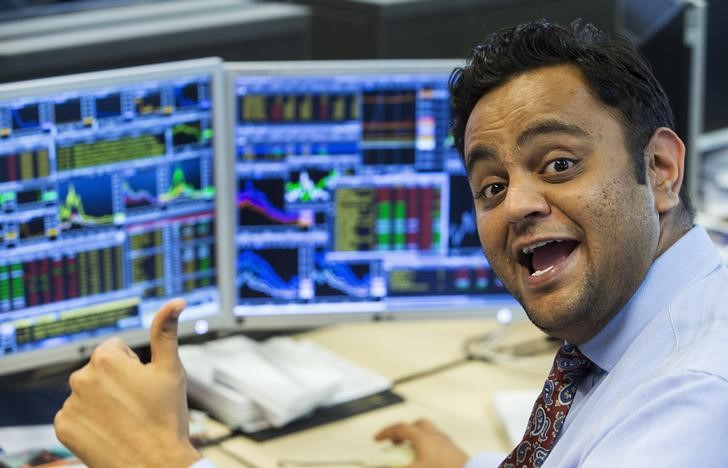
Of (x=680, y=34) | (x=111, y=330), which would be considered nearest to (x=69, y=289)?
(x=111, y=330)

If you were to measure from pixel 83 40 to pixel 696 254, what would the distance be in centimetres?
112

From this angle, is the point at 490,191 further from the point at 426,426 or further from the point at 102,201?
the point at 102,201

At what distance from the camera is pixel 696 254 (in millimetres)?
1366

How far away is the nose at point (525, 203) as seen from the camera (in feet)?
4.35

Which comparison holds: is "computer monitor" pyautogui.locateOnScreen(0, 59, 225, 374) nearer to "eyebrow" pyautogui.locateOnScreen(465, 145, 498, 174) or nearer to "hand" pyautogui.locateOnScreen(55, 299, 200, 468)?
"hand" pyautogui.locateOnScreen(55, 299, 200, 468)

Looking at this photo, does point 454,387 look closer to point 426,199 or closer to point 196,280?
point 426,199

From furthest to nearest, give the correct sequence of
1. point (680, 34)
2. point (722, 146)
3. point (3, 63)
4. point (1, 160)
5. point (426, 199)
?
1. point (722, 146)
2. point (680, 34)
3. point (426, 199)
4. point (3, 63)
5. point (1, 160)

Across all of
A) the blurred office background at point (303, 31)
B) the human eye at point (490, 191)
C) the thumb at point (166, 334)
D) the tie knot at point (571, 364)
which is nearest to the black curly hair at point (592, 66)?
the human eye at point (490, 191)

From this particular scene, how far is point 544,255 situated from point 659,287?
0.13 meters

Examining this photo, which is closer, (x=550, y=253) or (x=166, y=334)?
(x=550, y=253)

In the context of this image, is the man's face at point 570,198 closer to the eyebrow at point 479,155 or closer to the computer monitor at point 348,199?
the eyebrow at point 479,155

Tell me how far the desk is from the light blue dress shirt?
A: 0.58m

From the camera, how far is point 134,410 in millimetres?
1478

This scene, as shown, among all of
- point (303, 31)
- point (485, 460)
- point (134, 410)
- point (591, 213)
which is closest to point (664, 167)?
point (591, 213)
